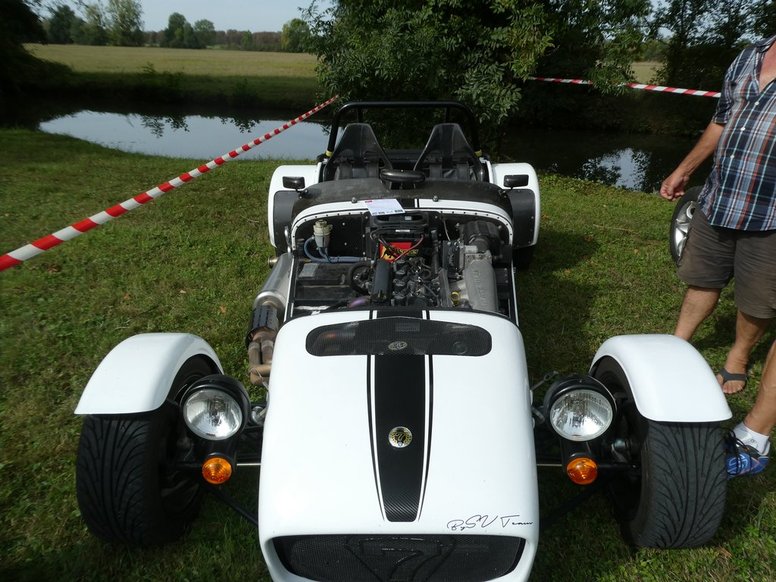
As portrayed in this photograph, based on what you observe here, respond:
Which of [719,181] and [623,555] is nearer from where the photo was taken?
[623,555]

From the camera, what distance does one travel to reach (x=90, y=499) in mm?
2152

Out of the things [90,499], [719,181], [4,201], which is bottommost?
[4,201]

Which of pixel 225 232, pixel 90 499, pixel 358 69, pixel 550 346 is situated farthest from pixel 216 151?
pixel 90 499

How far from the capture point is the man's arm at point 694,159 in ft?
10.9

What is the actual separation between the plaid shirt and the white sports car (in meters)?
1.01

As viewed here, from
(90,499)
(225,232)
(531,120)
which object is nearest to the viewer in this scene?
(90,499)

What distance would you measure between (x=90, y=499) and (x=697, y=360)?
8.16 feet

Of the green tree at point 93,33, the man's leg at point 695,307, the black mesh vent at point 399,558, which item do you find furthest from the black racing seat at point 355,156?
the green tree at point 93,33

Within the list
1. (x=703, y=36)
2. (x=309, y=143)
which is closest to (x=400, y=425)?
(x=309, y=143)

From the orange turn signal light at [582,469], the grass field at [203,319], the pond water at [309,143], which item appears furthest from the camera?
the pond water at [309,143]

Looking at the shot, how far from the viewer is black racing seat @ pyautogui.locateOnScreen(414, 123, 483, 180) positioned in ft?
15.9

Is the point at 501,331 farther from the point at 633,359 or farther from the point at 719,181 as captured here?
the point at 719,181

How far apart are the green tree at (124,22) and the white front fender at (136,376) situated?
55947 mm

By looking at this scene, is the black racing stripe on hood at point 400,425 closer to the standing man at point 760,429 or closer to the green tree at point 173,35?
the standing man at point 760,429
